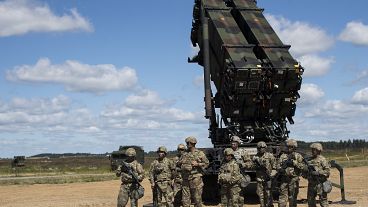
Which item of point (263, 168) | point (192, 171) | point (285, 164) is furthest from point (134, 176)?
point (285, 164)

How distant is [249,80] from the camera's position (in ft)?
44.8

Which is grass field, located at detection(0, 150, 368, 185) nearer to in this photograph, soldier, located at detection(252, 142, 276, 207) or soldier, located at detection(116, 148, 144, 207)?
soldier, located at detection(116, 148, 144, 207)

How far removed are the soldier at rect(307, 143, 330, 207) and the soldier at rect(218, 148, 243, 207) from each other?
139 centimetres

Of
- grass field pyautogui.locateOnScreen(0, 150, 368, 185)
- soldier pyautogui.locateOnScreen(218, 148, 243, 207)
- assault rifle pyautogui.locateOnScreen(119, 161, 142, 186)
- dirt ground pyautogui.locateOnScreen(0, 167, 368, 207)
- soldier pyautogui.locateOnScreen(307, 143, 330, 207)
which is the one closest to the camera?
soldier pyautogui.locateOnScreen(307, 143, 330, 207)

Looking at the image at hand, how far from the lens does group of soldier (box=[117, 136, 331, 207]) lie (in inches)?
394

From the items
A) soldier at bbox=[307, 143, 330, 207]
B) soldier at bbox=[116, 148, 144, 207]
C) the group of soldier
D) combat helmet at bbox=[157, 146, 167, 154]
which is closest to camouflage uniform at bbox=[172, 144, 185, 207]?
the group of soldier

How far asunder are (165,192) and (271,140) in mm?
4086

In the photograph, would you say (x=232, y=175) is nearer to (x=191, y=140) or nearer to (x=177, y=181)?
(x=191, y=140)

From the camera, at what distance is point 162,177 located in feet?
37.0

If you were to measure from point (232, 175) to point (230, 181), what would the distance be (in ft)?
0.41

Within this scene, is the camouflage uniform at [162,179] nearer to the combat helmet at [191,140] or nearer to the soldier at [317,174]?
the combat helmet at [191,140]

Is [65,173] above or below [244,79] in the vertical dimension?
below

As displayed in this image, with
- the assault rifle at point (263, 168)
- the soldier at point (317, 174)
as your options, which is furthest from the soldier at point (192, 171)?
the soldier at point (317, 174)

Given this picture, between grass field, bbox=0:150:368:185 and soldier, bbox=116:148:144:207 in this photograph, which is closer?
soldier, bbox=116:148:144:207
